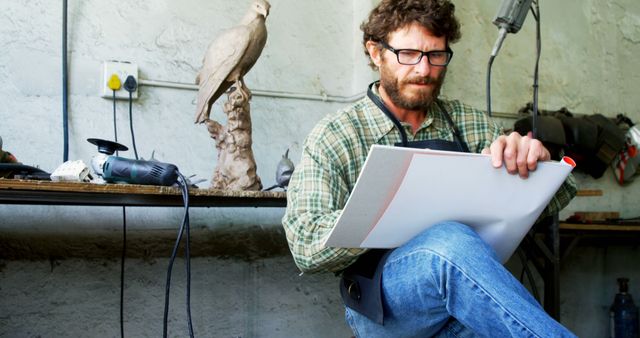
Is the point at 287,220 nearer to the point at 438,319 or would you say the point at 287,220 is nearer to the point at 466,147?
the point at 438,319

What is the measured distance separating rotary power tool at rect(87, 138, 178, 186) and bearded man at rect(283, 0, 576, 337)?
41cm

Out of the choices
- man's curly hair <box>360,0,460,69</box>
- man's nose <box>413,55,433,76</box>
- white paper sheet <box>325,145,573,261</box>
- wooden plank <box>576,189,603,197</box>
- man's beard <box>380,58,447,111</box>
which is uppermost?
man's curly hair <box>360,0,460,69</box>

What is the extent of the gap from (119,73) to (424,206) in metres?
1.36

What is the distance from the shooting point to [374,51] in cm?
141

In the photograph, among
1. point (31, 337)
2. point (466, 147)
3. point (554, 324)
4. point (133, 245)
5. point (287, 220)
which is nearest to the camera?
point (554, 324)

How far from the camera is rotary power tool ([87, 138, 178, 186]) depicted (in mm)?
1388

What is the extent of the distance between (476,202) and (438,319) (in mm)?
212

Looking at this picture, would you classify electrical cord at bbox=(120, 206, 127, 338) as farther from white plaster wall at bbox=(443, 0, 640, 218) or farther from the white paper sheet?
white plaster wall at bbox=(443, 0, 640, 218)

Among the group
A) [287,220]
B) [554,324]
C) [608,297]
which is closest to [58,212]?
[287,220]

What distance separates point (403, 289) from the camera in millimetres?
927

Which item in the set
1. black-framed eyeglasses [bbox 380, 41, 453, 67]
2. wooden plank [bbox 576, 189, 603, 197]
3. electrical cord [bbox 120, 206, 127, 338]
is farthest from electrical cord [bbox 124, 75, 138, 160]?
wooden plank [bbox 576, 189, 603, 197]

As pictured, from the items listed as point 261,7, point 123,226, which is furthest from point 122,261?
point 261,7

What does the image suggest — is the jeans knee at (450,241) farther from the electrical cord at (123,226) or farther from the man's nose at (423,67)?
the electrical cord at (123,226)

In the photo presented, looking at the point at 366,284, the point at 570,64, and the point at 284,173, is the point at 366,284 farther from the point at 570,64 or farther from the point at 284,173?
the point at 570,64
